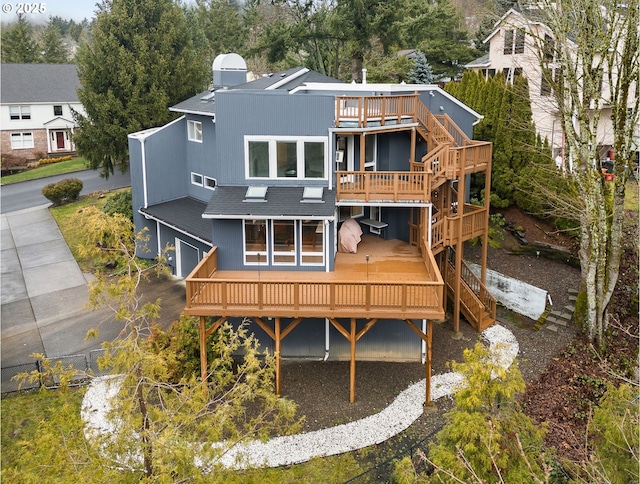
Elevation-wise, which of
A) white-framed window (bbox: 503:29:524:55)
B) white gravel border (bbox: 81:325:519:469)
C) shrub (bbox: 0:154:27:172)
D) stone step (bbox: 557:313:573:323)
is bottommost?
white gravel border (bbox: 81:325:519:469)

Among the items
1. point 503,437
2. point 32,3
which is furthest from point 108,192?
point 503,437

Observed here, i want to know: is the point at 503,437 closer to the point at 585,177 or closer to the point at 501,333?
the point at 501,333

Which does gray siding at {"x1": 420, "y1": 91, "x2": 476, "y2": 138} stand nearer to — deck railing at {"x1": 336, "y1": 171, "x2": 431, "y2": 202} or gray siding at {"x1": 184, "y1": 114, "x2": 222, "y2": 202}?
deck railing at {"x1": 336, "y1": 171, "x2": 431, "y2": 202}

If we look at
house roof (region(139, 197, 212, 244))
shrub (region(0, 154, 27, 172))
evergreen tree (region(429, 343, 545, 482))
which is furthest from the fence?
shrub (region(0, 154, 27, 172))

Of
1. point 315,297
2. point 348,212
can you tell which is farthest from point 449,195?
point 315,297

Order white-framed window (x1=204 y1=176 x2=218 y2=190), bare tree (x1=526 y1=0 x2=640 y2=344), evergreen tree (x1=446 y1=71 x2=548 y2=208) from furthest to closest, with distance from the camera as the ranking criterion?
evergreen tree (x1=446 y1=71 x2=548 y2=208) → white-framed window (x1=204 y1=176 x2=218 y2=190) → bare tree (x1=526 y1=0 x2=640 y2=344)

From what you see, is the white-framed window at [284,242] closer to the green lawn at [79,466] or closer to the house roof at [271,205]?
the house roof at [271,205]
